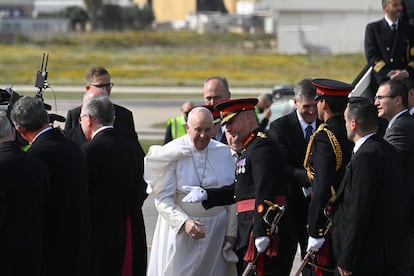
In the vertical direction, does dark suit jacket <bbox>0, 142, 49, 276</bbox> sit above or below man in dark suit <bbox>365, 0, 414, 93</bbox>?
below

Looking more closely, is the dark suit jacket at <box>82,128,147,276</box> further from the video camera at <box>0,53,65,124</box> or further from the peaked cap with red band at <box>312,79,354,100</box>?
the peaked cap with red band at <box>312,79,354,100</box>

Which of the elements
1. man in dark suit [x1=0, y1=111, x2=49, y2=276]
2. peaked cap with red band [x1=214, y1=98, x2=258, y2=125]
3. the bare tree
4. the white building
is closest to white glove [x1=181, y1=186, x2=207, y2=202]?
peaked cap with red band [x1=214, y1=98, x2=258, y2=125]

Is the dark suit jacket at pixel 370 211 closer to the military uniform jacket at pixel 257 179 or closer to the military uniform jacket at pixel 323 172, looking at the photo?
the military uniform jacket at pixel 323 172

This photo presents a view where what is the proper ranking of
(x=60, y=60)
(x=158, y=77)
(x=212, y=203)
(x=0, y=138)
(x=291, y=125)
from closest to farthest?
(x=0, y=138)
(x=212, y=203)
(x=291, y=125)
(x=158, y=77)
(x=60, y=60)

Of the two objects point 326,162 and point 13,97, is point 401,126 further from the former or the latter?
point 13,97

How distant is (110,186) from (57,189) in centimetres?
97

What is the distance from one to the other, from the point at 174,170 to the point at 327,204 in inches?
60.2

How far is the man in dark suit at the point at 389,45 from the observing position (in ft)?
38.5

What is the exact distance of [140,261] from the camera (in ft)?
27.3

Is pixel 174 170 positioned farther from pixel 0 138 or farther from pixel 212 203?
pixel 0 138

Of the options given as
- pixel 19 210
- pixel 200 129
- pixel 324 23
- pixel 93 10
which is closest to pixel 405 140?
pixel 200 129

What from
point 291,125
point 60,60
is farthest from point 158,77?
point 291,125

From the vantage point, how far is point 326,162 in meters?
7.46

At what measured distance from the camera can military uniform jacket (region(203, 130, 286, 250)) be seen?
7602 mm
